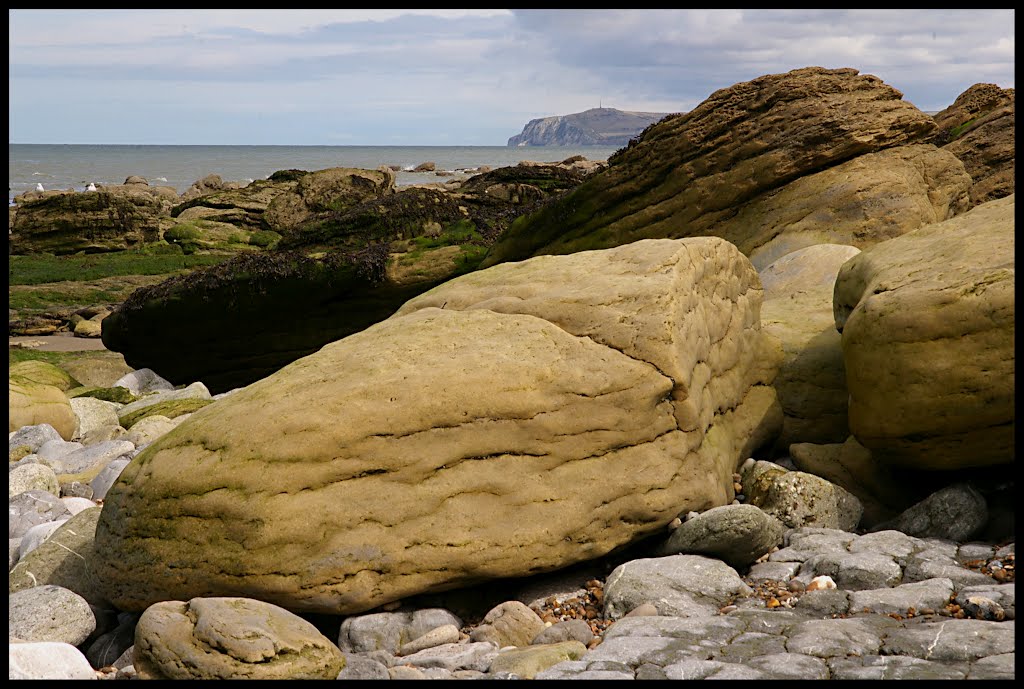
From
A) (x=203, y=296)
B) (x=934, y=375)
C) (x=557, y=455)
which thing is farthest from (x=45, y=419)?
(x=934, y=375)

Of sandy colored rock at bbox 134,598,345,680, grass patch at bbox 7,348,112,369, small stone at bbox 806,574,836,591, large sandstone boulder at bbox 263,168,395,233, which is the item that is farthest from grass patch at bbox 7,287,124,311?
small stone at bbox 806,574,836,591

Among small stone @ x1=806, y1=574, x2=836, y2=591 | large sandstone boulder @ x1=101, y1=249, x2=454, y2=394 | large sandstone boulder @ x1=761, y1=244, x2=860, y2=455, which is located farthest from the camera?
large sandstone boulder @ x1=101, y1=249, x2=454, y2=394

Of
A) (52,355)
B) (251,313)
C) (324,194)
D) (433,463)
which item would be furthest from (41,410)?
(324,194)

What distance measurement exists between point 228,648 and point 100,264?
26.7m

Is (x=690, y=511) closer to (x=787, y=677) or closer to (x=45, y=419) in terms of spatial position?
(x=787, y=677)

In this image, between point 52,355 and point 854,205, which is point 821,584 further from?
point 52,355

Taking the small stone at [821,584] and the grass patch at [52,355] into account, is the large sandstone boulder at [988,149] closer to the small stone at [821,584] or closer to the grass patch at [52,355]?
the small stone at [821,584]

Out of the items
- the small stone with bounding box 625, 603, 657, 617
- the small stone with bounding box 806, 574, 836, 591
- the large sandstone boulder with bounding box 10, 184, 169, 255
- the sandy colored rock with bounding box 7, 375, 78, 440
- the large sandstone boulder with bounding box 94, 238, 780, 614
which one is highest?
the large sandstone boulder with bounding box 10, 184, 169, 255

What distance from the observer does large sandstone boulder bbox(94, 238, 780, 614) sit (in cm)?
588

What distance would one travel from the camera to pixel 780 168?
13.1m

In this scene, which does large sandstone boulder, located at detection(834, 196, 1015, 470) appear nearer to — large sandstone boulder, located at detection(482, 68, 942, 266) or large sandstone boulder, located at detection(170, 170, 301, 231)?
large sandstone boulder, located at detection(482, 68, 942, 266)

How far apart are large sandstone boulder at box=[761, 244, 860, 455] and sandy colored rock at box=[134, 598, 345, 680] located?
196 inches

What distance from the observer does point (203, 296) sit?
586 inches

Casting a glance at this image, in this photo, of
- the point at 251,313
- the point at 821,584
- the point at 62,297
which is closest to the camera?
the point at 821,584
